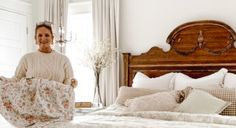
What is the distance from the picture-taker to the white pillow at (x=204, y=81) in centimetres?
400

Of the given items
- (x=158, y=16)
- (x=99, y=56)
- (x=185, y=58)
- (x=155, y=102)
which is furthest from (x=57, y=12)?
(x=155, y=102)

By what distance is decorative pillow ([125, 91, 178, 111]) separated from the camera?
368cm

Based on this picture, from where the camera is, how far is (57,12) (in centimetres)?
540

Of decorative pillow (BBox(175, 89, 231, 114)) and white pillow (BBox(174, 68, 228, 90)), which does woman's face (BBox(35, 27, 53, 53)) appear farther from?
white pillow (BBox(174, 68, 228, 90))

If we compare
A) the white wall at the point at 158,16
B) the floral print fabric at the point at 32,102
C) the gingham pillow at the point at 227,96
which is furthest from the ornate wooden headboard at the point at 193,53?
the floral print fabric at the point at 32,102

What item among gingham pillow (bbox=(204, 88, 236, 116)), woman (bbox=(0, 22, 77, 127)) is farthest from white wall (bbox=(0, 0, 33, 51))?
gingham pillow (bbox=(204, 88, 236, 116))

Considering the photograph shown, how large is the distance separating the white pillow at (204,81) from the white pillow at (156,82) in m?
0.11

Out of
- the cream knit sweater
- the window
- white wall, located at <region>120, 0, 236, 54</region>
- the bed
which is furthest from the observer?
the window

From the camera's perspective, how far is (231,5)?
4336 mm

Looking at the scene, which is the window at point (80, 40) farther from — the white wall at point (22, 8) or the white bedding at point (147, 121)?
the white bedding at point (147, 121)

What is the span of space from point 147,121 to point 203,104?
69 centimetres

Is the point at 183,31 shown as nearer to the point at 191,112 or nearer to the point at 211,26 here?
the point at 211,26

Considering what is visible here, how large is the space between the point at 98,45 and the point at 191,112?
1.88 meters

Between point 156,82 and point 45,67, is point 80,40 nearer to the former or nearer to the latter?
point 156,82
